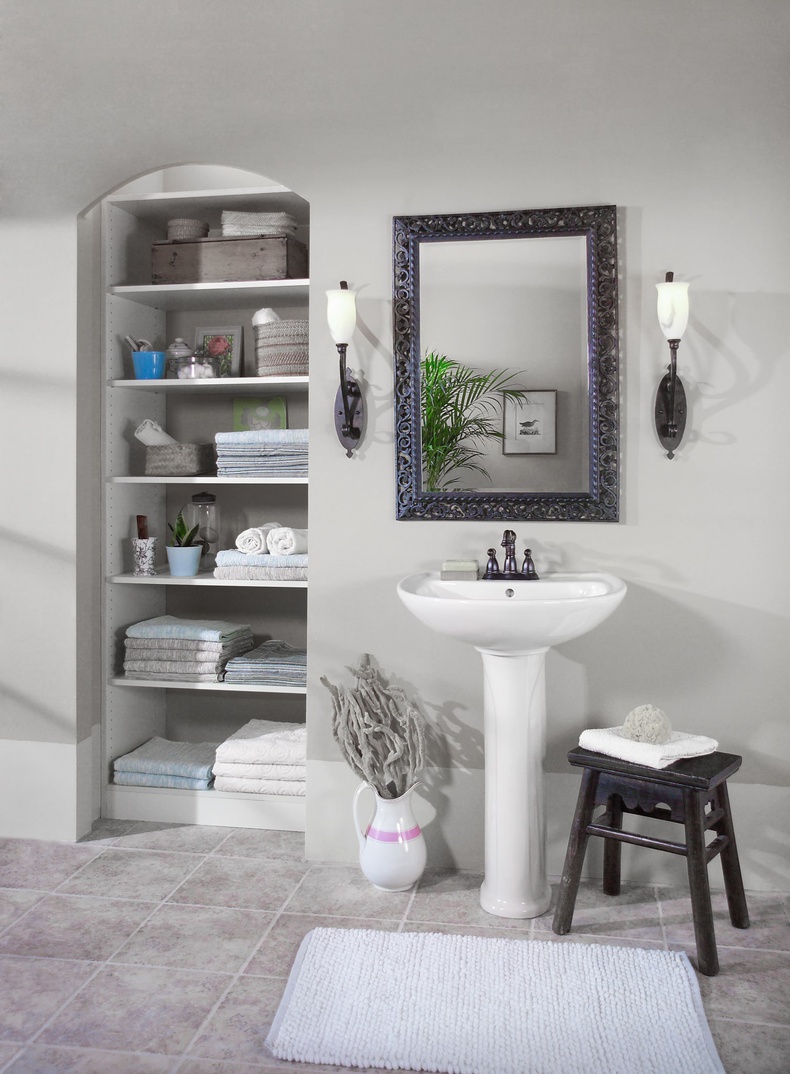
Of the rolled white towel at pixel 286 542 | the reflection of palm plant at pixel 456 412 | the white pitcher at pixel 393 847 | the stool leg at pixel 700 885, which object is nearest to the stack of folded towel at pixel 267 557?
the rolled white towel at pixel 286 542

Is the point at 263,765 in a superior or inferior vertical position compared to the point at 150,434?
inferior

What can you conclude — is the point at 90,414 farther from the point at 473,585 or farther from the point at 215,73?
the point at 473,585

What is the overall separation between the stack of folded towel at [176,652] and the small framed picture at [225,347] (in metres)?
0.97

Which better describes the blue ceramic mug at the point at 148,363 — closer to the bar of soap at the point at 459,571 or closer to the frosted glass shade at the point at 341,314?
the frosted glass shade at the point at 341,314

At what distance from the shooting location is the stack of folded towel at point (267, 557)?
3.16 meters

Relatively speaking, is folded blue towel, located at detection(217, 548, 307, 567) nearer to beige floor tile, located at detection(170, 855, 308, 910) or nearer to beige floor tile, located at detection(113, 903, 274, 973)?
beige floor tile, located at detection(170, 855, 308, 910)

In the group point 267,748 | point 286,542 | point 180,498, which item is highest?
point 180,498

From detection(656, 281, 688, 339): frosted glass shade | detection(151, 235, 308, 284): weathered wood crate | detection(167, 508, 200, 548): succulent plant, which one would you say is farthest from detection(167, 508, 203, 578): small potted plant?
detection(656, 281, 688, 339): frosted glass shade

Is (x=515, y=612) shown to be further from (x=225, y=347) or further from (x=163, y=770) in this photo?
(x=225, y=347)

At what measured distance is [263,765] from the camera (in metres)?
3.17

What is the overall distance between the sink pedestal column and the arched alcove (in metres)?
0.87

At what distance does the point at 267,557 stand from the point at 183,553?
35 cm

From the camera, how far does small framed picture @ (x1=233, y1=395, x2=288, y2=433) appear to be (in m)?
3.48

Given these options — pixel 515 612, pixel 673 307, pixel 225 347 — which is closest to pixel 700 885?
pixel 515 612
